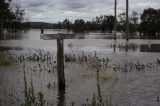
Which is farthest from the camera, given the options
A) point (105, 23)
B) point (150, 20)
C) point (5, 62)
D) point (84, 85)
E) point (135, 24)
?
point (105, 23)

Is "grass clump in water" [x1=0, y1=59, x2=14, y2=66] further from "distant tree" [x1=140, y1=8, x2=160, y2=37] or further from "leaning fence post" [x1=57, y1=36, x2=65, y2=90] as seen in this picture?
"distant tree" [x1=140, y1=8, x2=160, y2=37]

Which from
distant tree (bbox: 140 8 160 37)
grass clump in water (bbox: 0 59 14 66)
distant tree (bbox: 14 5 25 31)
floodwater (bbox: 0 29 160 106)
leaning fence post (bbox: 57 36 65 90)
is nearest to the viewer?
floodwater (bbox: 0 29 160 106)

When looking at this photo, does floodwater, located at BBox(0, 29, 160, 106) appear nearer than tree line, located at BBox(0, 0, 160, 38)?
Yes

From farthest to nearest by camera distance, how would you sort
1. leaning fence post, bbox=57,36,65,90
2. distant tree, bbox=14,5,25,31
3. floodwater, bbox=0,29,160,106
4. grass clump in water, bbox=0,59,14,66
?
1. distant tree, bbox=14,5,25,31
2. grass clump in water, bbox=0,59,14,66
3. leaning fence post, bbox=57,36,65,90
4. floodwater, bbox=0,29,160,106

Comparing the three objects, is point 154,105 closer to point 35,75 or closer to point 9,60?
point 35,75

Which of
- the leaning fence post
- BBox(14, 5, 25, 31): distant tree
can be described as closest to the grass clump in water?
the leaning fence post

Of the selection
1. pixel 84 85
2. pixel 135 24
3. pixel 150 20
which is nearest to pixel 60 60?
pixel 84 85

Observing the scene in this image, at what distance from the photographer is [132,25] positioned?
96.4 meters

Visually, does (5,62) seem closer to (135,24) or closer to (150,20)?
(150,20)

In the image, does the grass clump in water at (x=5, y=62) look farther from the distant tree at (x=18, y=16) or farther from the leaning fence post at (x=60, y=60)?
the distant tree at (x=18, y=16)

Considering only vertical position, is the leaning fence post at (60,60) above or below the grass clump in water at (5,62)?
above

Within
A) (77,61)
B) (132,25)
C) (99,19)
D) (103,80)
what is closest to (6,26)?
(132,25)

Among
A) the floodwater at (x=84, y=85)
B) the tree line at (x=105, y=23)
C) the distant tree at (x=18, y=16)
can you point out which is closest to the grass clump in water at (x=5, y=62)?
the floodwater at (x=84, y=85)

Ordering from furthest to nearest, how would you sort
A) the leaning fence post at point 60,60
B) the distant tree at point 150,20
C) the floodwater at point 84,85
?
the distant tree at point 150,20
the leaning fence post at point 60,60
the floodwater at point 84,85
